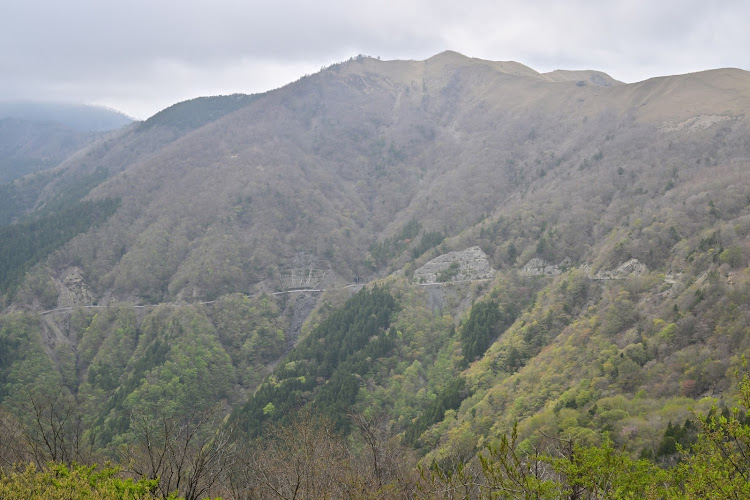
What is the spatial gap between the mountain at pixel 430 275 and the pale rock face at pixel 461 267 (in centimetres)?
48

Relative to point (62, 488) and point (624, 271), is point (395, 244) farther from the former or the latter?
point (62, 488)

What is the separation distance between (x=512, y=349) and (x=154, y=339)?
66.3 metres

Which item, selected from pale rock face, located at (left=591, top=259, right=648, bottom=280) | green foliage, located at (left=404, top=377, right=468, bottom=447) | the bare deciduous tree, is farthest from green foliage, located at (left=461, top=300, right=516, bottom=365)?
the bare deciduous tree

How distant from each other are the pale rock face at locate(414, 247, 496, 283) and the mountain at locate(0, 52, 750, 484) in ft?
1.57

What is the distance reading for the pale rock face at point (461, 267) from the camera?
308 ft

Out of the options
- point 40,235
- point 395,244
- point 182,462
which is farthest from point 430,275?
point 40,235

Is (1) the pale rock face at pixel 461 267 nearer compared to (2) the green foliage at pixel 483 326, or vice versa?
(2) the green foliage at pixel 483 326

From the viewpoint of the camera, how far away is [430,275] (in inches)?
3900

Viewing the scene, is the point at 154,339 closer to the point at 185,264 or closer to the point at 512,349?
the point at 185,264

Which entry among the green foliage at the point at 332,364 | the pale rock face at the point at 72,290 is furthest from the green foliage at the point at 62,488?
the pale rock face at the point at 72,290

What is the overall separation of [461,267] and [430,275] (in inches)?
250

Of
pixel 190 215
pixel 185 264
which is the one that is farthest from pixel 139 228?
pixel 185 264

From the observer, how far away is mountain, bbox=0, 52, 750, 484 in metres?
48.8

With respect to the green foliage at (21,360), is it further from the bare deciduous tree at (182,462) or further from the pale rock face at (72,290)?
the bare deciduous tree at (182,462)
